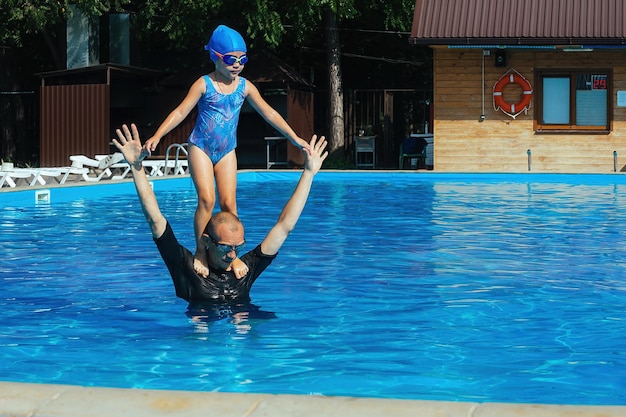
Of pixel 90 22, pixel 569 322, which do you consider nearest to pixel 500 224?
pixel 569 322

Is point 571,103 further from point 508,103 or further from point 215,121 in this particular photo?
point 215,121

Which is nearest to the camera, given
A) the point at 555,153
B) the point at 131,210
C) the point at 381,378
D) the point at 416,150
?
the point at 381,378

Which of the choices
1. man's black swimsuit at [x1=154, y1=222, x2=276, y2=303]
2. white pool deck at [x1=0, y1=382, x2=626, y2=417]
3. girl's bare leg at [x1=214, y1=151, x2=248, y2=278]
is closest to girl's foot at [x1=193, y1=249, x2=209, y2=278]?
man's black swimsuit at [x1=154, y1=222, x2=276, y2=303]

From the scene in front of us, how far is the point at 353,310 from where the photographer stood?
682 centimetres

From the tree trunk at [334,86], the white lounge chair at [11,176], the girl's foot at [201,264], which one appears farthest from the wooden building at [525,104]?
the girl's foot at [201,264]

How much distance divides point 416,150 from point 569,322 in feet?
62.9

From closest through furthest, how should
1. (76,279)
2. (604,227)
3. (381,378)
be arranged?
(381,378) → (76,279) → (604,227)

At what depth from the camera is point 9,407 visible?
3.24 m

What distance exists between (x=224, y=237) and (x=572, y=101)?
63.8 feet

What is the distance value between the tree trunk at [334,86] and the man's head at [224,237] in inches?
826

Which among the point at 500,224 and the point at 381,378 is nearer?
the point at 381,378

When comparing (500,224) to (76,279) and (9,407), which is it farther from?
(9,407)

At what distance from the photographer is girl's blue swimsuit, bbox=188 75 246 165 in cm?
687

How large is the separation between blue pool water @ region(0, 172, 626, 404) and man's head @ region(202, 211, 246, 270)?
0.46 meters
